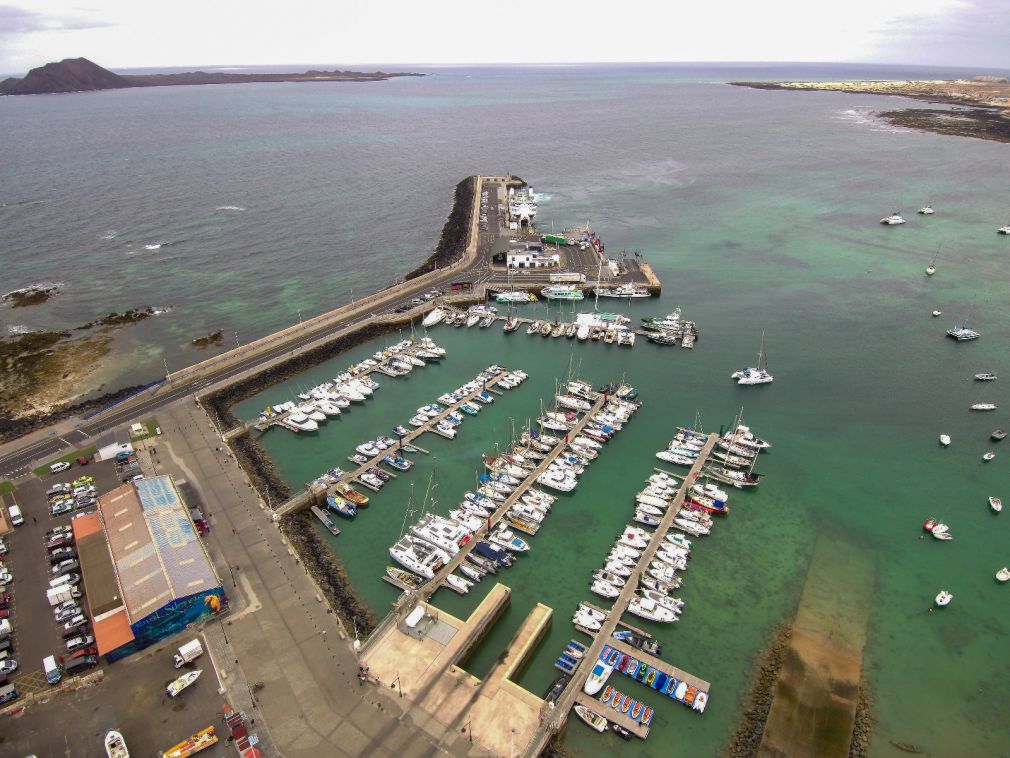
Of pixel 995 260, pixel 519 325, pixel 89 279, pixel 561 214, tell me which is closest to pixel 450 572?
pixel 519 325

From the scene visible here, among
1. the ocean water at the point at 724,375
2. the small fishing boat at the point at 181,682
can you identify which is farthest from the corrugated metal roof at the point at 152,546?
the ocean water at the point at 724,375

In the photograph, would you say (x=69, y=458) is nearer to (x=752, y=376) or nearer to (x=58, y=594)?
(x=58, y=594)

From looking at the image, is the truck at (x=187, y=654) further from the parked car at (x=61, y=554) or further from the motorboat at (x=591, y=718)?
the motorboat at (x=591, y=718)

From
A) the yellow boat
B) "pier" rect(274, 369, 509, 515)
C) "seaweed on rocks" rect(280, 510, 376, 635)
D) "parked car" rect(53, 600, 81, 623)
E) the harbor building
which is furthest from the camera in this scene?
"pier" rect(274, 369, 509, 515)

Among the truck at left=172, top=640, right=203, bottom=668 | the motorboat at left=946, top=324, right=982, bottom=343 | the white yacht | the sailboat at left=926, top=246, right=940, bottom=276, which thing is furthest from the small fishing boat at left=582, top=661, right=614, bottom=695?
the sailboat at left=926, top=246, right=940, bottom=276

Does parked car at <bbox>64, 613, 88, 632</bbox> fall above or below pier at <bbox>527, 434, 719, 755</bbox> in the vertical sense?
above

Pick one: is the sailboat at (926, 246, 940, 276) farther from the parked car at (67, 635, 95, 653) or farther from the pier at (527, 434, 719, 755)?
the parked car at (67, 635, 95, 653)

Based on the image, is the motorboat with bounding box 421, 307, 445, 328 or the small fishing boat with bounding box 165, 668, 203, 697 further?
the motorboat with bounding box 421, 307, 445, 328

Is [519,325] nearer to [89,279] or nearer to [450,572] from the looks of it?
[450,572]
